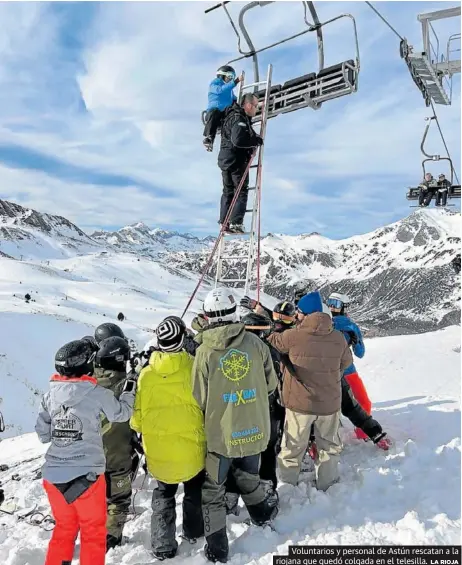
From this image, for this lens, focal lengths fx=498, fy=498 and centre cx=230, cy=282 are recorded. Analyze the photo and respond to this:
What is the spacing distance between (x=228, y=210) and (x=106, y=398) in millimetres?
3680

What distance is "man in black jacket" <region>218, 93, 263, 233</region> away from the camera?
6824 mm

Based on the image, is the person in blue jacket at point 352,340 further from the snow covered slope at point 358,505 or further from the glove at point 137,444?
the glove at point 137,444

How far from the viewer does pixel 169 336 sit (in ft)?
15.0

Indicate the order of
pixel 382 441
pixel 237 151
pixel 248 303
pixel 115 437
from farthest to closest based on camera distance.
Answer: pixel 237 151
pixel 248 303
pixel 382 441
pixel 115 437

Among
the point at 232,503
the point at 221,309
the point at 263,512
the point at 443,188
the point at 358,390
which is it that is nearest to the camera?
the point at 221,309

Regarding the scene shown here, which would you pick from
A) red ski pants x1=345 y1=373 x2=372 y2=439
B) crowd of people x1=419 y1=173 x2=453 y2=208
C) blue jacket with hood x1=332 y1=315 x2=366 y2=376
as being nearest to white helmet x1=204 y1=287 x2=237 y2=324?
blue jacket with hood x1=332 y1=315 x2=366 y2=376

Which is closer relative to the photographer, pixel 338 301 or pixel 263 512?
pixel 263 512

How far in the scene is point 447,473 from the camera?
539 centimetres

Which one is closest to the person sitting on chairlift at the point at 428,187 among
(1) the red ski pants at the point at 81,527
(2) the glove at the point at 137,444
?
(2) the glove at the point at 137,444

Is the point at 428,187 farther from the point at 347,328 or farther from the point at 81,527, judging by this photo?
the point at 81,527

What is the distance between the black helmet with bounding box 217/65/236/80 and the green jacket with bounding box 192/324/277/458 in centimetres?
442

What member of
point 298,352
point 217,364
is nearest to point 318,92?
point 298,352

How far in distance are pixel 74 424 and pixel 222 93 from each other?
204 inches

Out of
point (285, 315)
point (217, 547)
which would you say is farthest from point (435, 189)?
point (217, 547)
